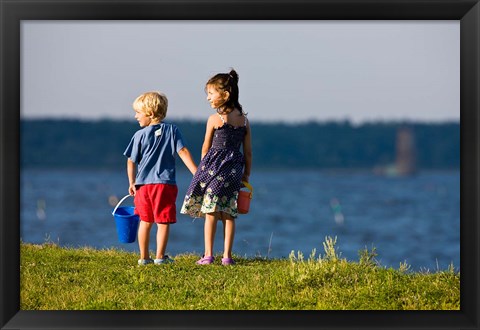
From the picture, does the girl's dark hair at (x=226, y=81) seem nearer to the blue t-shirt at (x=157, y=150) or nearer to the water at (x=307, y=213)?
the blue t-shirt at (x=157, y=150)

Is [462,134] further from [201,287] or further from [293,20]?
[201,287]

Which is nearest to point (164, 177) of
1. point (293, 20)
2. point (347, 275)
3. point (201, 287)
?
point (201, 287)

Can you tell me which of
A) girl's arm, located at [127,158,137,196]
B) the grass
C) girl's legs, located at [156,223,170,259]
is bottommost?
the grass

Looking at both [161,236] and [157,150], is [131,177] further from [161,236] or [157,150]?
[161,236]

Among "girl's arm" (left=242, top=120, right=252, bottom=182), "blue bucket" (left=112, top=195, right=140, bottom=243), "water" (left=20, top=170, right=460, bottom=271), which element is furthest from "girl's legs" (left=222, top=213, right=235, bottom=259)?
"water" (left=20, top=170, right=460, bottom=271)

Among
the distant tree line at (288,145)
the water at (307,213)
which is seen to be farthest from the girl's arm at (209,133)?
the distant tree line at (288,145)

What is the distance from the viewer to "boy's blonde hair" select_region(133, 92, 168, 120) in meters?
7.90

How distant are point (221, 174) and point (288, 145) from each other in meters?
78.5

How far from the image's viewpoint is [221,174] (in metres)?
8.02

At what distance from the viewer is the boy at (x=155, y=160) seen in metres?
7.97

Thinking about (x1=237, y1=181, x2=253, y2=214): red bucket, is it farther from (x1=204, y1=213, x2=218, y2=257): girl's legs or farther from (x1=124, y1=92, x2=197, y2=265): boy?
(x1=124, y1=92, x2=197, y2=265): boy

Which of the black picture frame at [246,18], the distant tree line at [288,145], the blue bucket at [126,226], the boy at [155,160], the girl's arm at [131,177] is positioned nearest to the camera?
the black picture frame at [246,18]

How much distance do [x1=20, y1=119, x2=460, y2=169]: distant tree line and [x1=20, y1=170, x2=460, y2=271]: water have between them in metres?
3.83
